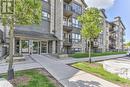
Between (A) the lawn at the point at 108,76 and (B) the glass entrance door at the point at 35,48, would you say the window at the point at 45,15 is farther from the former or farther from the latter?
(A) the lawn at the point at 108,76

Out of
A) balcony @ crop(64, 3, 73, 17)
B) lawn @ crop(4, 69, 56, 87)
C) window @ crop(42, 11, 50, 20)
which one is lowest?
lawn @ crop(4, 69, 56, 87)

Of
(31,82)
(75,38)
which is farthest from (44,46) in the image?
(31,82)

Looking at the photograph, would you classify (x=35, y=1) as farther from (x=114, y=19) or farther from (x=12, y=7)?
(x=114, y=19)

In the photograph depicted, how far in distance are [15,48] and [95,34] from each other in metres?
11.0

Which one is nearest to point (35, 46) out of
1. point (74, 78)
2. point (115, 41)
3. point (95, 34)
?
point (95, 34)

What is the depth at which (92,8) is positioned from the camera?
Result: 20.9 metres

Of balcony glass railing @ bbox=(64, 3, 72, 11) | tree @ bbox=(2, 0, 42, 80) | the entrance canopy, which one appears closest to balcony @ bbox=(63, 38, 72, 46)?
the entrance canopy

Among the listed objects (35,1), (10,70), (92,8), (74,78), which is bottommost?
(74,78)

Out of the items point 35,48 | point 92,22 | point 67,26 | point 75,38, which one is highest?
point 67,26

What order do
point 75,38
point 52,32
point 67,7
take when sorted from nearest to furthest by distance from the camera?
point 52,32
point 67,7
point 75,38

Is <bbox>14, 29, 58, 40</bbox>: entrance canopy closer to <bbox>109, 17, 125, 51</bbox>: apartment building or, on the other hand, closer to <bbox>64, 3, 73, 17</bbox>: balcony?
<bbox>64, 3, 73, 17</bbox>: balcony

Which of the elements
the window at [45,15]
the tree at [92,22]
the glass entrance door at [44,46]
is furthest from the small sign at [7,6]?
the glass entrance door at [44,46]

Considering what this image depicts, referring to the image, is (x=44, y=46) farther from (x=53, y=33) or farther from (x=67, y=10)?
(x=67, y=10)

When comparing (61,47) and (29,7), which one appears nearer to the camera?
(29,7)
